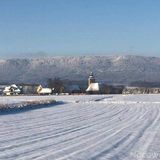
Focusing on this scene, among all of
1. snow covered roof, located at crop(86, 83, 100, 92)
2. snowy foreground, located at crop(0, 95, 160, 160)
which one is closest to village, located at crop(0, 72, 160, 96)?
snow covered roof, located at crop(86, 83, 100, 92)

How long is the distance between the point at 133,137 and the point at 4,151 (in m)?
6.18

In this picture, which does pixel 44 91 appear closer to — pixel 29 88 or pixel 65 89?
pixel 65 89

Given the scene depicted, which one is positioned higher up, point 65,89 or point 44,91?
point 65,89

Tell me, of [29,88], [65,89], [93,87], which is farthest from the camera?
[29,88]

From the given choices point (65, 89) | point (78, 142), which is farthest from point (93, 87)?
point (78, 142)

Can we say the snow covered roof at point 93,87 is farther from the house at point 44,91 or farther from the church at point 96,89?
the house at point 44,91

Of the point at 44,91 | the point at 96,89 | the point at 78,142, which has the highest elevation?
the point at 96,89

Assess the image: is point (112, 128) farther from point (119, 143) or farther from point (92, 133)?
point (119, 143)

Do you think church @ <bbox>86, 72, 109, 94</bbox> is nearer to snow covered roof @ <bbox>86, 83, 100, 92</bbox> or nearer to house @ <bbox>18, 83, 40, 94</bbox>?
snow covered roof @ <bbox>86, 83, 100, 92</bbox>

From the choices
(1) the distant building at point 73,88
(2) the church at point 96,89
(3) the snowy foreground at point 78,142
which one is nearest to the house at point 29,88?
(1) the distant building at point 73,88

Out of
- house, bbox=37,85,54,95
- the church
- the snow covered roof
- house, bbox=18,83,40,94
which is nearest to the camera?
house, bbox=37,85,54,95

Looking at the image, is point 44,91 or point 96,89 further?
point 96,89

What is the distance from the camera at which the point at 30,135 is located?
18875mm

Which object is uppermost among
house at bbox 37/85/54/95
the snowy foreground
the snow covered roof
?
the snow covered roof
